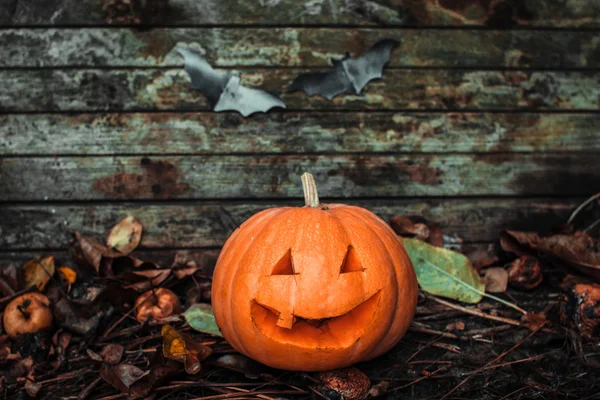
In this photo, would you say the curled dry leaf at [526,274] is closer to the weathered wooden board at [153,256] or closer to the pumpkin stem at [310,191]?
the pumpkin stem at [310,191]

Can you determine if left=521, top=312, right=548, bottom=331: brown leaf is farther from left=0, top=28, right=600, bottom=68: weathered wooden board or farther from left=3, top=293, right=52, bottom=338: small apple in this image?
left=3, top=293, right=52, bottom=338: small apple

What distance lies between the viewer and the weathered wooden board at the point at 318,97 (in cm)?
259

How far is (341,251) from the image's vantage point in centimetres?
161

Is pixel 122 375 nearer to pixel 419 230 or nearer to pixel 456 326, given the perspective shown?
pixel 456 326

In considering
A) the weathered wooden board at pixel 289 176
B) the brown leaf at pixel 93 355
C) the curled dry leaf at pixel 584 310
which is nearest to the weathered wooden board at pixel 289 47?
the weathered wooden board at pixel 289 176

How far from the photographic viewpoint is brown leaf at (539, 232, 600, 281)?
220 cm

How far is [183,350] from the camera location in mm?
1701

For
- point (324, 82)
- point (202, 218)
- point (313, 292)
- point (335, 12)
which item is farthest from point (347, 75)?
point (313, 292)

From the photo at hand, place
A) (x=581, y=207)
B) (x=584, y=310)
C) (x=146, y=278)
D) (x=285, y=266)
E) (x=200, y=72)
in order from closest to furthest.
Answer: (x=285, y=266)
(x=584, y=310)
(x=146, y=278)
(x=200, y=72)
(x=581, y=207)

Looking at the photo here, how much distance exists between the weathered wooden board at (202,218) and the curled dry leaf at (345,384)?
1.19 meters

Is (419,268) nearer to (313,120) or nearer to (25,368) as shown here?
(313,120)

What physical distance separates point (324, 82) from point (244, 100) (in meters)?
0.39

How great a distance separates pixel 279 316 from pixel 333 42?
155 cm

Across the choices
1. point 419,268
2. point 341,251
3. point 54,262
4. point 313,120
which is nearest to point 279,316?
point 341,251
